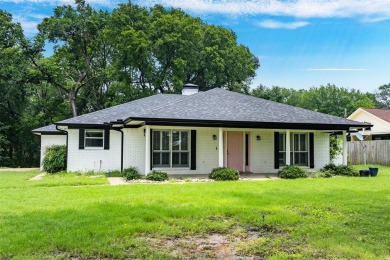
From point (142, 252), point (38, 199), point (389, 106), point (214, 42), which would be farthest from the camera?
point (389, 106)

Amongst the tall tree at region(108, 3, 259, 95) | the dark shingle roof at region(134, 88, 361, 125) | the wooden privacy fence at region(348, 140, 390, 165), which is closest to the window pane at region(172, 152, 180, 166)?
the dark shingle roof at region(134, 88, 361, 125)

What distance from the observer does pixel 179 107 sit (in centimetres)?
1538

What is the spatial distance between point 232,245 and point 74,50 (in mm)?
30633

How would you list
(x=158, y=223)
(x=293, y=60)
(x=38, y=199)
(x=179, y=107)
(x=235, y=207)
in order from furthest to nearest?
(x=293, y=60)
(x=179, y=107)
(x=38, y=199)
(x=235, y=207)
(x=158, y=223)

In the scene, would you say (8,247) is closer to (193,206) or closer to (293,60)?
(193,206)

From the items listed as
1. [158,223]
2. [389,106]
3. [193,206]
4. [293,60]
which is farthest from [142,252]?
[389,106]

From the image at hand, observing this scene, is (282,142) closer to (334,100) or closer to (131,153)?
(131,153)

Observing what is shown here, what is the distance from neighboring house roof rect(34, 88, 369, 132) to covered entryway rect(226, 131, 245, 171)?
1305mm

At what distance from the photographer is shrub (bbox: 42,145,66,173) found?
16938 mm

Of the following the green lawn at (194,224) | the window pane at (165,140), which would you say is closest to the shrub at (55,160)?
the window pane at (165,140)

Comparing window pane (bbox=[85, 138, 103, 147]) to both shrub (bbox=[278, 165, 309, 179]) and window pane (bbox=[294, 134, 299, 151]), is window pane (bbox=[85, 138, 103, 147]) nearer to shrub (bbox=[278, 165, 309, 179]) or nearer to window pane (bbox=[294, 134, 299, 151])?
shrub (bbox=[278, 165, 309, 179])

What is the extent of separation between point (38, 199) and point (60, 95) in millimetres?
26033

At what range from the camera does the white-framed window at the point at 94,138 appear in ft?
54.9

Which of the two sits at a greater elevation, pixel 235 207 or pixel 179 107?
pixel 179 107
